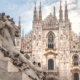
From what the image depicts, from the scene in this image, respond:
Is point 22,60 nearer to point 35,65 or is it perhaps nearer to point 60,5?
point 35,65

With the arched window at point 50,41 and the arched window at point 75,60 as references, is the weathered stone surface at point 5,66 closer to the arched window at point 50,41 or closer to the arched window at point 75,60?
the arched window at point 75,60

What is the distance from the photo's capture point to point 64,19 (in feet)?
119

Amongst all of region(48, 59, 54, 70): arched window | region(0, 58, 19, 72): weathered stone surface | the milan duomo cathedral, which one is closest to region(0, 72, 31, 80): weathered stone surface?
region(0, 58, 19, 72): weathered stone surface

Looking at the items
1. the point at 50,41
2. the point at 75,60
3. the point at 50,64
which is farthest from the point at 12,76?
the point at 50,41

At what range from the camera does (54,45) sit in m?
35.4

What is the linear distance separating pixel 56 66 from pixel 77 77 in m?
3.20

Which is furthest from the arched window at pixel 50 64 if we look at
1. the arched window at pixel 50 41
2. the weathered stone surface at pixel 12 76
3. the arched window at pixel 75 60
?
the weathered stone surface at pixel 12 76

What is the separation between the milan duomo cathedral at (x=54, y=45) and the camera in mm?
34156

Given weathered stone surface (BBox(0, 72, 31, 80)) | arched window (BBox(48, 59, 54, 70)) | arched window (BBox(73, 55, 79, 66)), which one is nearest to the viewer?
weathered stone surface (BBox(0, 72, 31, 80))

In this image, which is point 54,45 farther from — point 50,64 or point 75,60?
point 75,60

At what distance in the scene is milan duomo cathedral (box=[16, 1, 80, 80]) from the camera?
112ft

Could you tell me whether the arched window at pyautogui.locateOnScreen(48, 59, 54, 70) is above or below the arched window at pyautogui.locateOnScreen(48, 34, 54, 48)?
below

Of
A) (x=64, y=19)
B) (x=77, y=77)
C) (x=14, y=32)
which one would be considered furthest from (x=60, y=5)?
(x=14, y=32)

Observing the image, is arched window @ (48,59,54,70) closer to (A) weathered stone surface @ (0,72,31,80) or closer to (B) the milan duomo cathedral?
(B) the milan duomo cathedral
